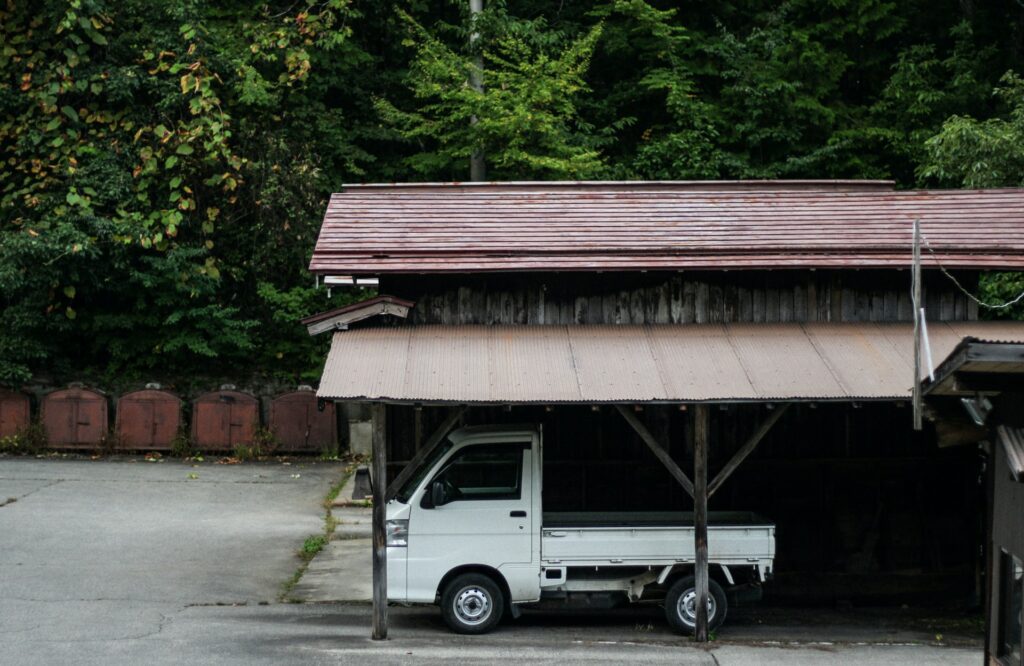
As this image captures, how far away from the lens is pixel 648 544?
12.1m

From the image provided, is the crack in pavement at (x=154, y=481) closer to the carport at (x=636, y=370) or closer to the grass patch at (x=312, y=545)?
the grass patch at (x=312, y=545)

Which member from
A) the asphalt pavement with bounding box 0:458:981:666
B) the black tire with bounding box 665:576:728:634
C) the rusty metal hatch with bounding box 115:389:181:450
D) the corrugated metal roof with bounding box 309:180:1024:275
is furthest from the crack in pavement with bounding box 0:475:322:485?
the black tire with bounding box 665:576:728:634

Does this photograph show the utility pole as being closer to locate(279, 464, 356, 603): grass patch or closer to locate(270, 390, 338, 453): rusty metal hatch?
locate(270, 390, 338, 453): rusty metal hatch

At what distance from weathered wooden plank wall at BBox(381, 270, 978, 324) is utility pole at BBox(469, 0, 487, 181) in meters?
11.4

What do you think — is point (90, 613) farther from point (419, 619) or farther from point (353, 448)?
point (353, 448)

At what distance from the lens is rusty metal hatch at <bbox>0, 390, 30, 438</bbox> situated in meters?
22.9

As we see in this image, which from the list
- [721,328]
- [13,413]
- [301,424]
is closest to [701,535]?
[721,328]

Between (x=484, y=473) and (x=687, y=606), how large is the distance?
8.68 feet

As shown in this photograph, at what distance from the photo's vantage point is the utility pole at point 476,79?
83.1ft

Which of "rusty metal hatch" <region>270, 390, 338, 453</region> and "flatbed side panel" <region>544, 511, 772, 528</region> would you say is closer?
"flatbed side panel" <region>544, 511, 772, 528</region>

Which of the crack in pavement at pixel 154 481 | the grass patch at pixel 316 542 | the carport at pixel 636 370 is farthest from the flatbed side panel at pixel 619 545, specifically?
the crack in pavement at pixel 154 481

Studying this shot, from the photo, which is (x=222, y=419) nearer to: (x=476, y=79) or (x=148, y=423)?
(x=148, y=423)

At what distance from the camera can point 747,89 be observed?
2661 cm

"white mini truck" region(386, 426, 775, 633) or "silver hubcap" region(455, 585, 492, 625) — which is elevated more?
"white mini truck" region(386, 426, 775, 633)
